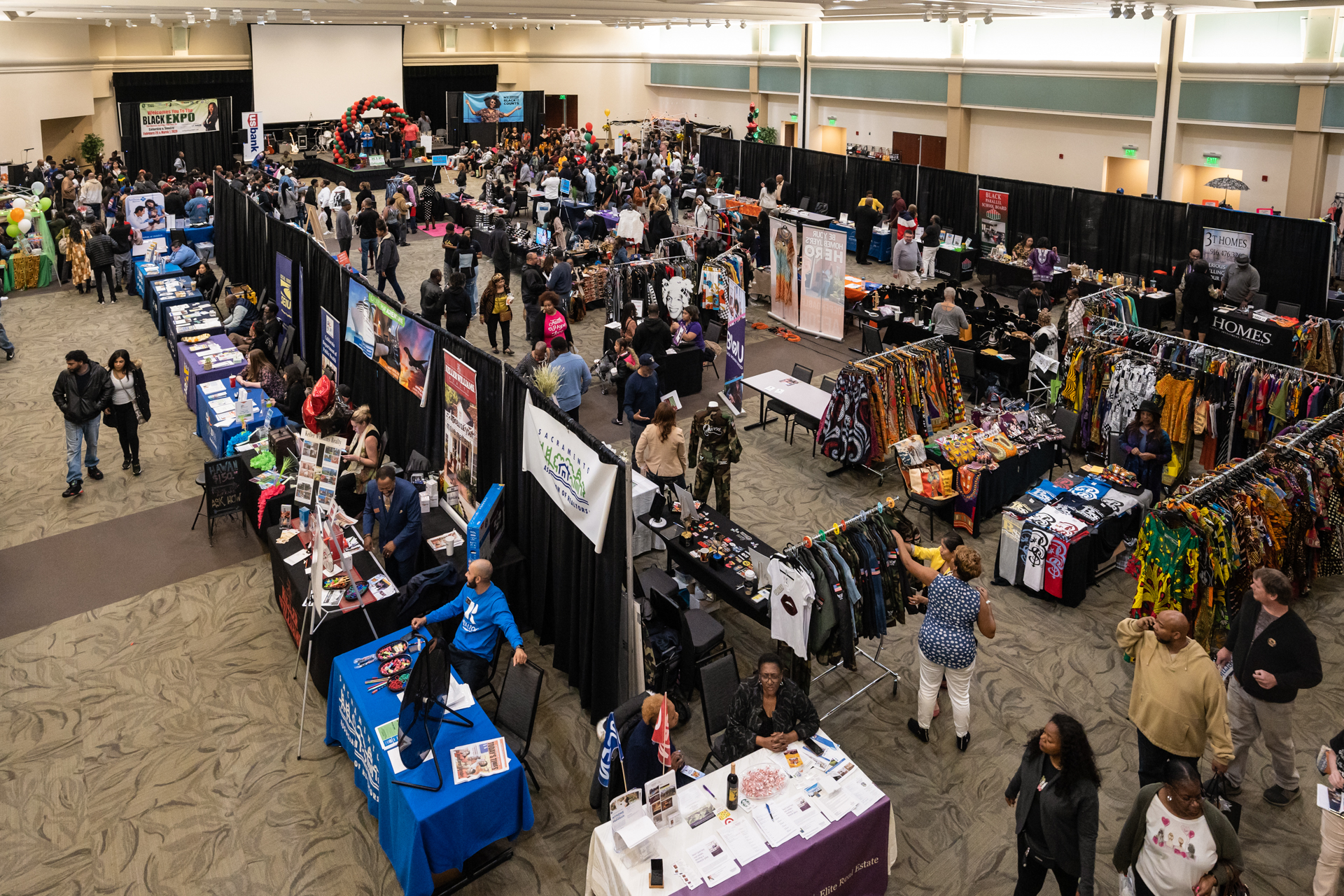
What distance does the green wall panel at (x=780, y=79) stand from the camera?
2759 cm

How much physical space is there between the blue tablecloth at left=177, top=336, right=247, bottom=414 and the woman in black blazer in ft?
29.0

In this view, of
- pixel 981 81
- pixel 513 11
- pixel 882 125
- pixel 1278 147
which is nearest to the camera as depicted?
pixel 1278 147

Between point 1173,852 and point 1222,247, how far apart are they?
12.8 metres

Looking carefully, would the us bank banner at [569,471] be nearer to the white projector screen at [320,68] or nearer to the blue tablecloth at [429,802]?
the blue tablecloth at [429,802]

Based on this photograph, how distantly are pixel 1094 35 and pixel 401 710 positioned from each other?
19056 millimetres

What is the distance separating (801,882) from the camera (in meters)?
4.25

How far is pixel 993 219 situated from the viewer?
18.1 metres

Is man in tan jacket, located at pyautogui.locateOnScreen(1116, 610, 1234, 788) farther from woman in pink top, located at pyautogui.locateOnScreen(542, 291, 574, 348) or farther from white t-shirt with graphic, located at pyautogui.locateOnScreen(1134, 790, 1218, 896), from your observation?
woman in pink top, located at pyautogui.locateOnScreen(542, 291, 574, 348)

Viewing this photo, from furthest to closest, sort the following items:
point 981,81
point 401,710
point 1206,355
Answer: point 981,81 < point 1206,355 < point 401,710

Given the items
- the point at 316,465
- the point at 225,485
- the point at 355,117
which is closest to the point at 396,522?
the point at 316,465

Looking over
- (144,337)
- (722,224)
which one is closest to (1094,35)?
(722,224)

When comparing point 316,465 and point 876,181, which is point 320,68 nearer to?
point 876,181

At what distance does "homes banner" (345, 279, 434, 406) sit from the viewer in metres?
8.31

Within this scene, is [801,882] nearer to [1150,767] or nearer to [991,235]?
[1150,767]
